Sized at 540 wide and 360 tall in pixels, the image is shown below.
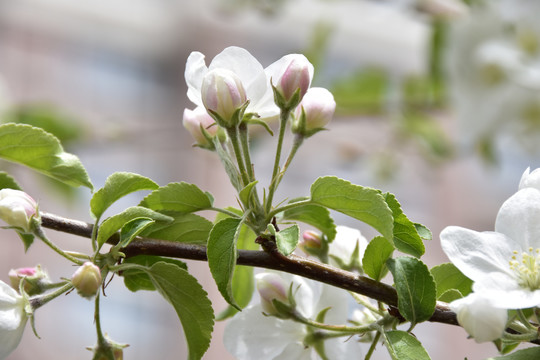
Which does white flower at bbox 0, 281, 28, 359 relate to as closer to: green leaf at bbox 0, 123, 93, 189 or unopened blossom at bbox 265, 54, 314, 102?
green leaf at bbox 0, 123, 93, 189

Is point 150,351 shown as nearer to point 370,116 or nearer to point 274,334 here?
point 370,116

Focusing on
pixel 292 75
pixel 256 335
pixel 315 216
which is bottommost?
pixel 256 335

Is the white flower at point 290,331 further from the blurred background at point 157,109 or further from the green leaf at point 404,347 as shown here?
the blurred background at point 157,109

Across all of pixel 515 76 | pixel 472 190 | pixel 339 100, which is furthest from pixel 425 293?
pixel 472 190

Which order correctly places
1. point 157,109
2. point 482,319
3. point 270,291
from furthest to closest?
point 157,109 → point 270,291 → point 482,319

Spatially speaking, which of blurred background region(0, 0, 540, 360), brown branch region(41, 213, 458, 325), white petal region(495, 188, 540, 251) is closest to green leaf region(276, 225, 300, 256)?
brown branch region(41, 213, 458, 325)

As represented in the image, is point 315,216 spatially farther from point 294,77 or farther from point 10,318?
point 10,318

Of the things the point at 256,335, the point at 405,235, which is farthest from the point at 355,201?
the point at 256,335
